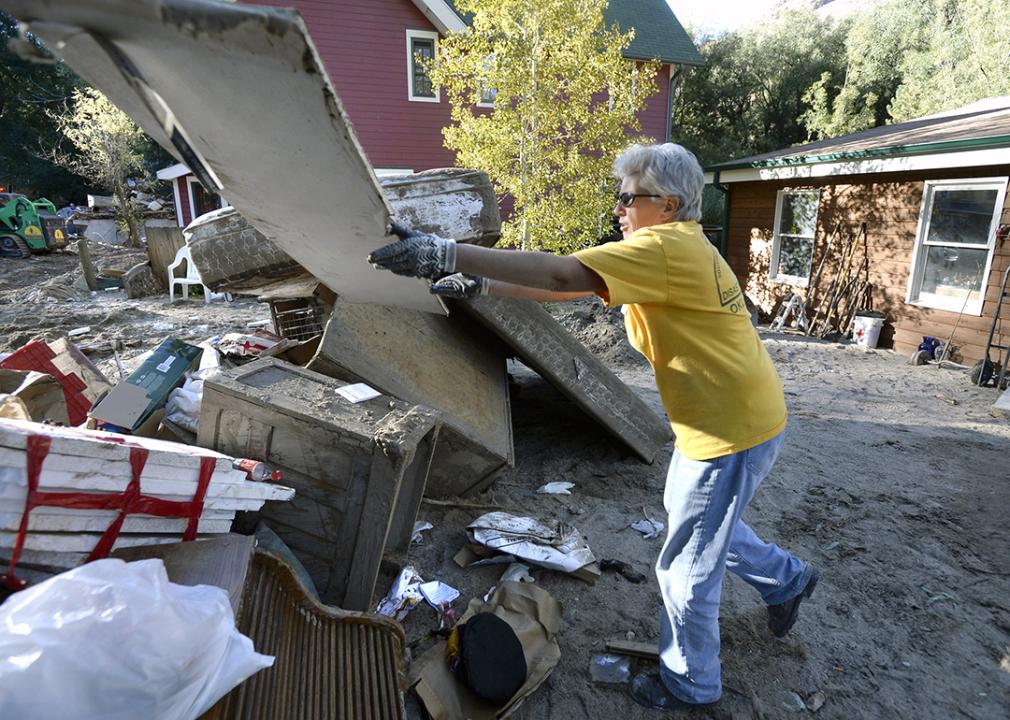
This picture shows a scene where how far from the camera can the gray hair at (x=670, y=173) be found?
1794 millimetres

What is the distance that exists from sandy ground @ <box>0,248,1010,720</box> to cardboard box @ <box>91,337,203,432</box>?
5.29 ft

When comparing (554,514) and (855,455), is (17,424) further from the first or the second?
(855,455)

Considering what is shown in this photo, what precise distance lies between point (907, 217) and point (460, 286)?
8.70 meters

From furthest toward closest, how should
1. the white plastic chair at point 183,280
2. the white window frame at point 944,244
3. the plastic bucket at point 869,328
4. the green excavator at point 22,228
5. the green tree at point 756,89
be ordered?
1. the green tree at point 756,89
2. the green excavator at point 22,228
3. the white plastic chair at point 183,280
4. the plastic bucket at point 869,328
5. the white window frame at point 944,244

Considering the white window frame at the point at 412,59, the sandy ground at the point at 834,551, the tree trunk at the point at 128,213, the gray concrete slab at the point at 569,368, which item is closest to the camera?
the sandy ground at the point at 834,551

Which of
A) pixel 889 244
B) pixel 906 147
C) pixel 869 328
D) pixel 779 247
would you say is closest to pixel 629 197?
pixel 906 147

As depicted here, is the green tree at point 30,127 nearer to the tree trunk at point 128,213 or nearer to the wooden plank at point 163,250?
the tree trunk at point 128,213

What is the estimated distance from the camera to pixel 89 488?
167cm

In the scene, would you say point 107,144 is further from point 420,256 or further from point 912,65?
point 912,65

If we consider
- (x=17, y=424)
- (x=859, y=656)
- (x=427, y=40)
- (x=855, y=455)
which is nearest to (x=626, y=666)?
(x=859, y=656)

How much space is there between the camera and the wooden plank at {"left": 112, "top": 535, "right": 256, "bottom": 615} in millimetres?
1704

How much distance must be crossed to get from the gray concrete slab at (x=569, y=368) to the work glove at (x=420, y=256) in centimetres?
172

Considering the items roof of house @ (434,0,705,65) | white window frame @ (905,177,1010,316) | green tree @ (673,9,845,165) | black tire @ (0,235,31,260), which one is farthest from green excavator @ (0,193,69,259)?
green tree @ (673,9,845,165)

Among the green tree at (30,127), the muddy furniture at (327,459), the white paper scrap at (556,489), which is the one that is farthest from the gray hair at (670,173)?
the green tree at (30,127)
